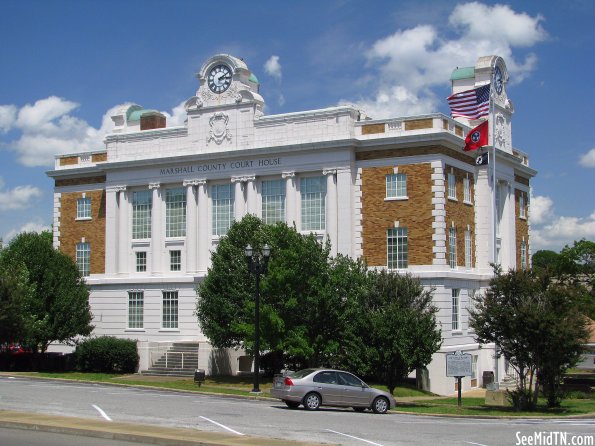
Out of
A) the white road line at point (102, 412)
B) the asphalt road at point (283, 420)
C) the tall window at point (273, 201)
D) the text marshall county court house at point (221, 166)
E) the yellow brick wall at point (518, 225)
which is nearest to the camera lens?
the asphalt road at point (283, 420)

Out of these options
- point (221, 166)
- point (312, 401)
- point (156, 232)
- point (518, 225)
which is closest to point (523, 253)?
point (518, 225)

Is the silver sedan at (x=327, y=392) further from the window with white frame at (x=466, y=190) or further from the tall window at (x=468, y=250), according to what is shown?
the window with white frame at (x=466, y=190)

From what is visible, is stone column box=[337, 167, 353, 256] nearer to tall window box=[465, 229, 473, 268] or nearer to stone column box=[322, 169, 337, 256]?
stone column box=[322, 169, 337, 256]

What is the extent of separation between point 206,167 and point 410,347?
819 inches

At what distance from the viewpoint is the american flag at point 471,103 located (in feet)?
152

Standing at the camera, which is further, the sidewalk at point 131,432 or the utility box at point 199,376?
the utility box at point 199,376

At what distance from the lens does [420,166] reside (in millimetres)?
46219

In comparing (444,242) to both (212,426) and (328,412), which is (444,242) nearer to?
(328,412)

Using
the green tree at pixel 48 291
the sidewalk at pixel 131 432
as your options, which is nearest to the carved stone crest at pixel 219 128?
the green tree at pixel 48 291

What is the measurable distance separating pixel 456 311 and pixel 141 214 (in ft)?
66.9

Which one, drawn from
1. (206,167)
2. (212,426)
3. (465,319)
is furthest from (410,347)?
(206,167)

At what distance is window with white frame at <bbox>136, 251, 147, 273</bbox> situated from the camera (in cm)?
5469

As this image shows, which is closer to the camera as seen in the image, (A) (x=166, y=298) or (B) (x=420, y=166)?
(B) (x=420, y=166)

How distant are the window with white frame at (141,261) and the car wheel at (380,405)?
27367 millimetres
